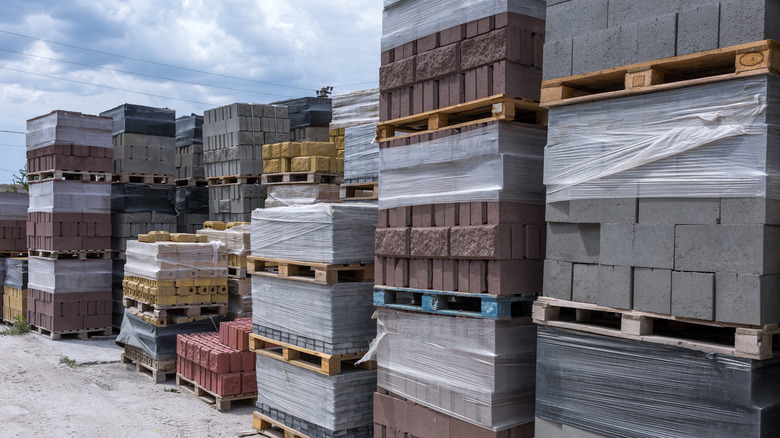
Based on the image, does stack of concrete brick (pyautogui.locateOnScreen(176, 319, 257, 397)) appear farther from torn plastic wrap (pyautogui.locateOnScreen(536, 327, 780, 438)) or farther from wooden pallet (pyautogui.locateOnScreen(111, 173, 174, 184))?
wooden pallet (pyautogui.locateOnScreen(111, 173, 174, 184))

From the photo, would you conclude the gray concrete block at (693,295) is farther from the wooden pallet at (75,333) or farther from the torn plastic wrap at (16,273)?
the torn plastic wrap at (16,273)

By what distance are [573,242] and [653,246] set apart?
533mm

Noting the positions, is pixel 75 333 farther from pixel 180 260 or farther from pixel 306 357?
pixel 306 357

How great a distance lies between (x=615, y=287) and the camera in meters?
3.84

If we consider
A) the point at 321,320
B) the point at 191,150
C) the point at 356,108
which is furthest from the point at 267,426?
the point at 191,150

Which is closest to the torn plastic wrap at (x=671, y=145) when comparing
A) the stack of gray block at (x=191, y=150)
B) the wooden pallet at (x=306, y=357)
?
the wooden pallet at (x=306, y=357)

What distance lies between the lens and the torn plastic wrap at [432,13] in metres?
4.62

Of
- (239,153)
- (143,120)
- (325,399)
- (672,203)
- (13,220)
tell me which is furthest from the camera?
(13,220)

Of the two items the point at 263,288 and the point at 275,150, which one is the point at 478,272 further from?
the point at 275,150

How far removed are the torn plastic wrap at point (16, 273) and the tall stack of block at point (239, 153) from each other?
13.7ft

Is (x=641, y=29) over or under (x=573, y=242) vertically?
over

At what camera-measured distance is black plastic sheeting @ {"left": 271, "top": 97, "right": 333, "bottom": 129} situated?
1137cm

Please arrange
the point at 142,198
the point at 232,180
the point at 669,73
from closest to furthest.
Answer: the point at 669,73 → the point at 232,180 → the point at 142,198

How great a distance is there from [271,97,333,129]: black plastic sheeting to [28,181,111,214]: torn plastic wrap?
139 inches
